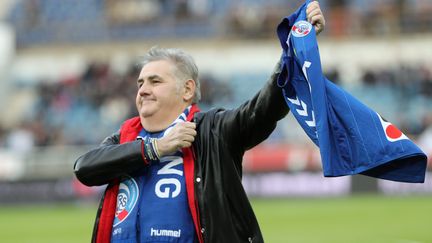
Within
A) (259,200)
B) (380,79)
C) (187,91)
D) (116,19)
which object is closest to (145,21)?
(116,19)

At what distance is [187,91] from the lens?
4934mm

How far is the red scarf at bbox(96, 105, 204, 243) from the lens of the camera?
4559 mm

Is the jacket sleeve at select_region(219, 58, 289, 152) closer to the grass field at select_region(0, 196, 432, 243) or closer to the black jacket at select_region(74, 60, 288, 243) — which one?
the black jacket at select_region(74, 60, 288, 243)

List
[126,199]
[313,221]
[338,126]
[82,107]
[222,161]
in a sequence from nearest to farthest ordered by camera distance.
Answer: [338,126]
[222,161]
[126,199]
[313,221]
[82,107]

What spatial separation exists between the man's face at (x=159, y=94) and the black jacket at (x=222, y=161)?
16cm

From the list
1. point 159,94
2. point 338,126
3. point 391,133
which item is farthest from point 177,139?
point 391,133

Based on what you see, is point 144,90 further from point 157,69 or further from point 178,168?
point 178,168

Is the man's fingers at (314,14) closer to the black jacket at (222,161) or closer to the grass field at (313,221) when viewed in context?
the black jacket at (222,161)

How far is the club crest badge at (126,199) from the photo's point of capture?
4.72 m

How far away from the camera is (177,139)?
459 centimetres

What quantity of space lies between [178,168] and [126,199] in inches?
13.0

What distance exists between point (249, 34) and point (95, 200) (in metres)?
7.68

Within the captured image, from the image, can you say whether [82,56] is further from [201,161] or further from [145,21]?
[201,161]

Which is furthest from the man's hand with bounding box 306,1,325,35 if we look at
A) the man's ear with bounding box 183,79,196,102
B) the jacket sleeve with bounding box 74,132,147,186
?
the jacket sleeve with bounding box 74,132,147,186
